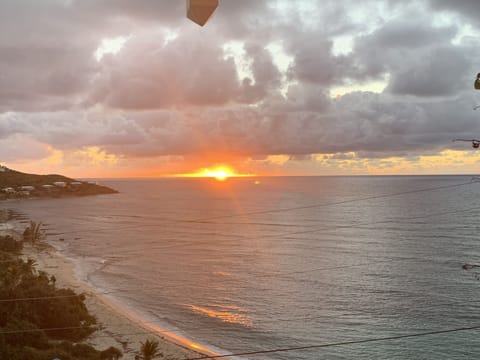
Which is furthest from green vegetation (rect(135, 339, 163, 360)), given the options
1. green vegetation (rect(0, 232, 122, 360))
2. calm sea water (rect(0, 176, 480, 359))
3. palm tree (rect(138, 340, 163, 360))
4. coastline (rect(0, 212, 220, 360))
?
calm sea water (rect(0, 176, 480, 359))

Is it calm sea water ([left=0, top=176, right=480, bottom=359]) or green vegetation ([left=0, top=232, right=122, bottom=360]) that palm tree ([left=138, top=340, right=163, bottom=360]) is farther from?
calm sea water ([left=0, top=176, right=480, bottom=359])

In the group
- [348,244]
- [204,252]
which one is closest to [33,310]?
[204,252]

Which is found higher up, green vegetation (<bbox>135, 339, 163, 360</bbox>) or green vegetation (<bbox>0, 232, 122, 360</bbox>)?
green vegetation (<bbox>0, 232, 122, 360</bbox>)

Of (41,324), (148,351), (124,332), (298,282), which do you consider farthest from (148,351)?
(298,282)

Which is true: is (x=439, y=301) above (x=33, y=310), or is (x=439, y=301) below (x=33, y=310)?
below

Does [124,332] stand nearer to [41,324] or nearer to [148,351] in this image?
[41,324]

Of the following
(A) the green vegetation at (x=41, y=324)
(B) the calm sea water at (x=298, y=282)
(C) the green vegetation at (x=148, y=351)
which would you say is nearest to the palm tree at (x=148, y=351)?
(C) the green vegetation at (x=148, y=351)

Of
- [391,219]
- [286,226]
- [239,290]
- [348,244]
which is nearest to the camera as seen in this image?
[239,290]

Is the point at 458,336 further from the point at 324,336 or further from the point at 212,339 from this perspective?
the point at 212,339
